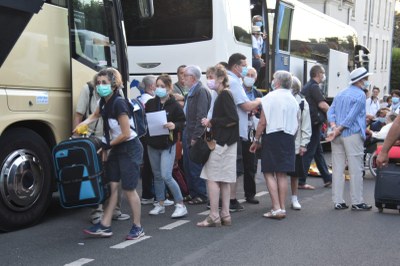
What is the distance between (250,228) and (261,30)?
7.10m

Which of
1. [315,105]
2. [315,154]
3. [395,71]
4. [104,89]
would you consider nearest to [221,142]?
[104,89]

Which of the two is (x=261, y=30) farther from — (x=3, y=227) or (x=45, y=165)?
(x=3, y=227)

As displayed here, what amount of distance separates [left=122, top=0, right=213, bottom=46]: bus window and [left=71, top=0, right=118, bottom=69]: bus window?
11.3 feet

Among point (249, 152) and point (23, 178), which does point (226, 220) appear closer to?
point (249, 152)

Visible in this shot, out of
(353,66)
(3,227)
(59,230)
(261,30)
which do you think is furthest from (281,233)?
(353,66)

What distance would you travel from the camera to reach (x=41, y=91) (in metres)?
6.69

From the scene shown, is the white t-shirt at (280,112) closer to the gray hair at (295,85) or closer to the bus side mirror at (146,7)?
the gray hair at (295,85)

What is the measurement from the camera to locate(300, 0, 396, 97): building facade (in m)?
42.2

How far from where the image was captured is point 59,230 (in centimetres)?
662

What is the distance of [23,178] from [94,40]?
2.19 metres

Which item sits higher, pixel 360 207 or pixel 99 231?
pixel 99 231

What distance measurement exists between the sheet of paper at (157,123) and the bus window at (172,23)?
3994 millimetres

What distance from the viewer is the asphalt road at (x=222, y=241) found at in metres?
5.44

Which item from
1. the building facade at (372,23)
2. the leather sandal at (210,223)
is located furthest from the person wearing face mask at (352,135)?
the building facade at (372,23)
